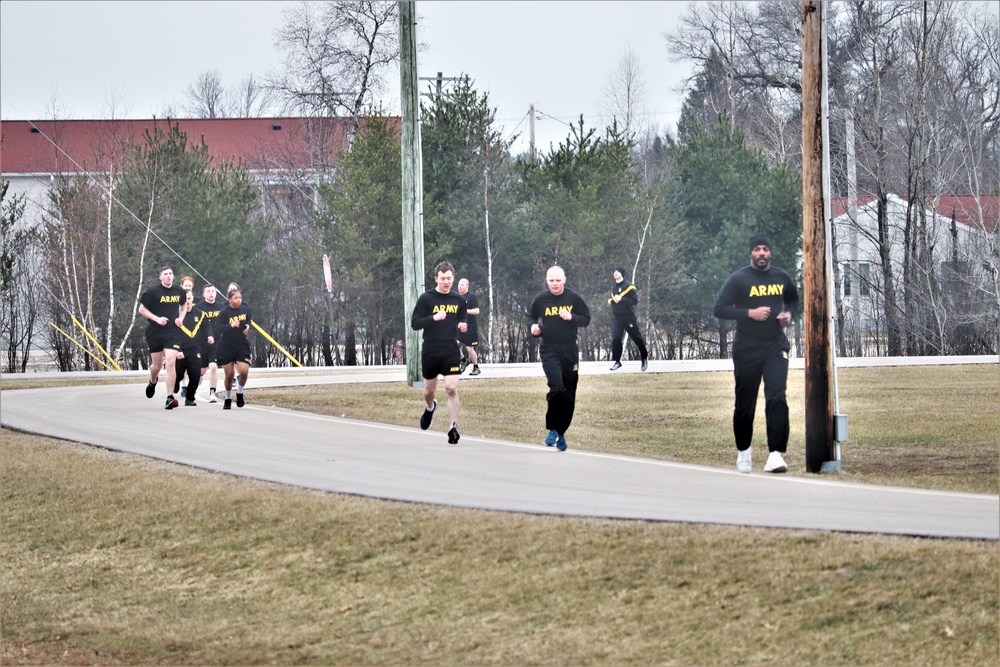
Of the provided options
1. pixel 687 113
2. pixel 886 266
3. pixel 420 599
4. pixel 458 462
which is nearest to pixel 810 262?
pixel 458 462

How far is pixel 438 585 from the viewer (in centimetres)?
1080

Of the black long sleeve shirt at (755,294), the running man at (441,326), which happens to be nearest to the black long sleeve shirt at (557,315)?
the running man at (441,326)

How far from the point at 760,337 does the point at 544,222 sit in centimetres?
3470

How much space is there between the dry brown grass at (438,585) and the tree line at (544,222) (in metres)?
29.5

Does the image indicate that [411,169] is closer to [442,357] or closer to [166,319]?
[166,319]

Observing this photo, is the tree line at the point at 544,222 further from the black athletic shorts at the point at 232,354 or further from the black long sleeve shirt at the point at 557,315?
the black long sleeve shirt at the point at 557,315

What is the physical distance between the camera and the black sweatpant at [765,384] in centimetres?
1342

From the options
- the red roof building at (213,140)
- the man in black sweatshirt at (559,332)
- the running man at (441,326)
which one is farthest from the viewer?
the red roof building at (213,140)

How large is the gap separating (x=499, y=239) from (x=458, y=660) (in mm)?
39037

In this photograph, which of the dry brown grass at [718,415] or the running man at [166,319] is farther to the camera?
the running man at [166,319]

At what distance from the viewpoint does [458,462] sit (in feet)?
51.4

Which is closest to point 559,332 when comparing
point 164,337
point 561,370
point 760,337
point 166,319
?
Result: point 561,370

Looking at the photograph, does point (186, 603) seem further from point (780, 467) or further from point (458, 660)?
point (780, 467)

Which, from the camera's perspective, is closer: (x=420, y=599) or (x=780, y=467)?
(x=420, y=599)
